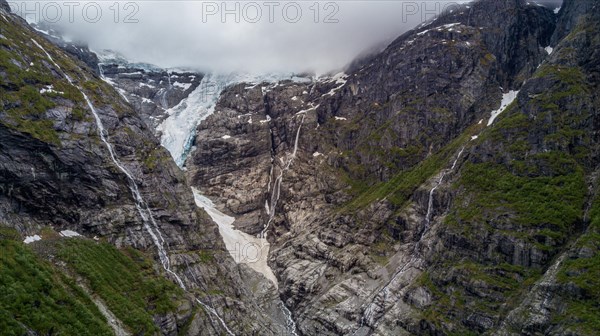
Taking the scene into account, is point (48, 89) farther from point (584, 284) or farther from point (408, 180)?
point (584, 284)

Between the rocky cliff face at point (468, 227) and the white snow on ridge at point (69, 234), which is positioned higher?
the white snow on ridge at point (69, 234)

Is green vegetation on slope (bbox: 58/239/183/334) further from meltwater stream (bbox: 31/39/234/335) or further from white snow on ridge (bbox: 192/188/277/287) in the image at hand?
white snow on ridge (bbox: 192/188/277/287)

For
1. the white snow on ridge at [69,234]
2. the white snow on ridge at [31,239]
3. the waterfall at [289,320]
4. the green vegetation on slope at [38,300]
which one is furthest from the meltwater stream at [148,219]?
the green vegetation on slope at [38,300]

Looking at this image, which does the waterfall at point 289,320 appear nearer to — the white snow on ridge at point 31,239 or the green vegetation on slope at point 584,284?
the green vegetation on slope at point 584,284

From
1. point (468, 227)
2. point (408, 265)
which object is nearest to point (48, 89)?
point (408, 265)

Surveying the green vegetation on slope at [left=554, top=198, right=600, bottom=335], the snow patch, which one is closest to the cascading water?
the green vegetation on slope at [left=554, top=198, right=600, bottom=335]
